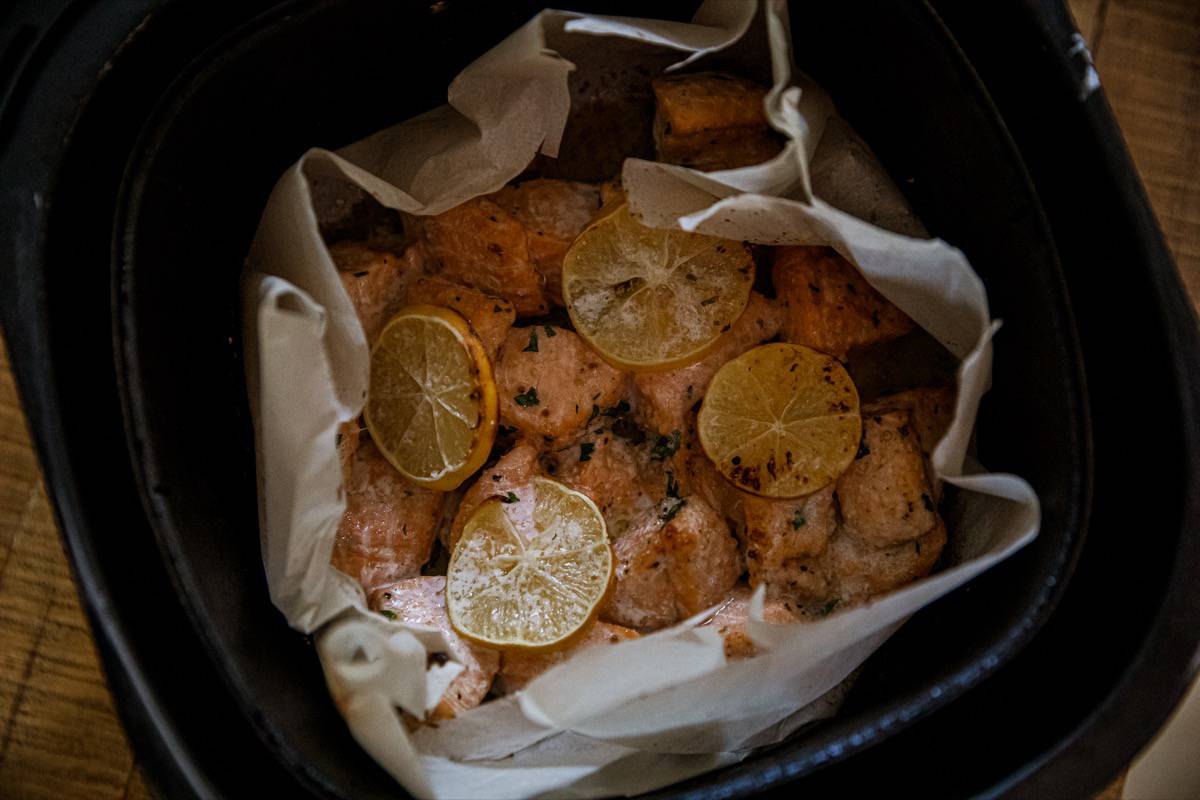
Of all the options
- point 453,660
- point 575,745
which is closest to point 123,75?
point 453,660

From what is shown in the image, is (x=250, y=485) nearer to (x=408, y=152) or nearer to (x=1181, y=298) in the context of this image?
(x=408, y=152)

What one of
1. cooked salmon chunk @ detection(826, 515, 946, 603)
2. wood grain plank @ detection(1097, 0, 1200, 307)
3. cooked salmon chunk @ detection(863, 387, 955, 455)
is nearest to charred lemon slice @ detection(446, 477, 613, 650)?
cooked salmon chunk @ detection(826, 515, 946, 603)

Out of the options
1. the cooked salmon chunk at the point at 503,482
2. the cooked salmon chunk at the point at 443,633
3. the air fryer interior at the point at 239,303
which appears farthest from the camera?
the cooked salmon chunk at the point at 503,482

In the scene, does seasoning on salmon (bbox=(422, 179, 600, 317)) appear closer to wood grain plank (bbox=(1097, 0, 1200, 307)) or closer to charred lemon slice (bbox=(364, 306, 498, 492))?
charred lemon slice (bbox=(364, 306, 498, 492))

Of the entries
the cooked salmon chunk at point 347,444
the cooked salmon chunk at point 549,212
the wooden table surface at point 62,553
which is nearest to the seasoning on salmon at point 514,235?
the cooked salmon chunk at point 549,212

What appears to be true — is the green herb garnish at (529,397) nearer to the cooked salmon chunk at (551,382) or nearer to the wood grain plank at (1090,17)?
the cooked salmon chunk at (551,382)
